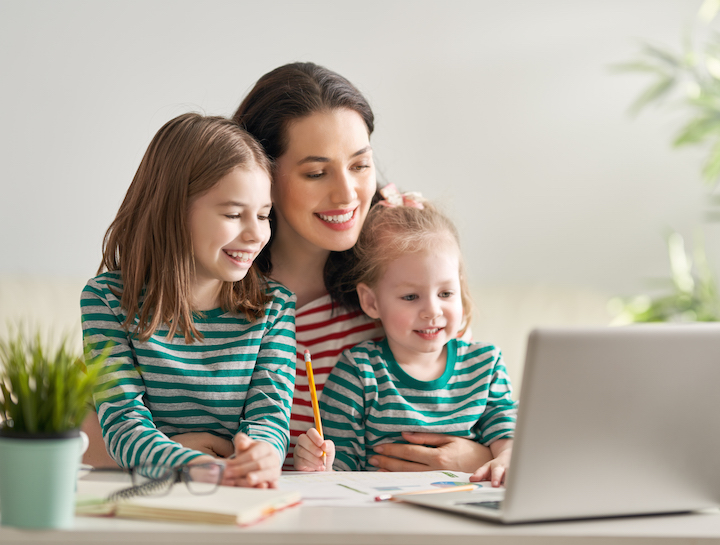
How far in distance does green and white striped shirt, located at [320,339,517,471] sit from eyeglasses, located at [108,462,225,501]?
55 centimetres

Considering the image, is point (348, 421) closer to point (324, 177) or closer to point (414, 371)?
point (414, 371)

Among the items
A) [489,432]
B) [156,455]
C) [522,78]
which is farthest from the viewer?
[522,78]

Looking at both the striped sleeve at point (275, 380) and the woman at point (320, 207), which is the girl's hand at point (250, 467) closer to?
the striped sleeve at point (275, 380)

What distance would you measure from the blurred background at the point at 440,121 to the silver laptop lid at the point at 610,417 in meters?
1.56

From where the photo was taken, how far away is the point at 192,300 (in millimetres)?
1239

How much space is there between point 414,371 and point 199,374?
1.36 ft

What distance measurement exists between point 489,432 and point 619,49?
78.8 inches

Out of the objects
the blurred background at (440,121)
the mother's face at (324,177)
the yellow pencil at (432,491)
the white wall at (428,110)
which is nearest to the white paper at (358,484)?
the yellow pencil at (432,491)

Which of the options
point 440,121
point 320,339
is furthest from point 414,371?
point 440,121

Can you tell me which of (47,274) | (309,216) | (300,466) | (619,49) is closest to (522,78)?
(619,49)

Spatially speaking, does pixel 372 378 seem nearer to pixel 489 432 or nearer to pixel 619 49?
pixel 489 432

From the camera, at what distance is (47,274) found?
2383 millimetres

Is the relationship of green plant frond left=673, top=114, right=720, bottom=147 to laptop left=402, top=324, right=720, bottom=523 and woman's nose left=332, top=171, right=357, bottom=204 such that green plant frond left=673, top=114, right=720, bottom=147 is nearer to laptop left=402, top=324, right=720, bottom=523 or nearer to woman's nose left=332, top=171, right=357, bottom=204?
woman's nose left=332, top=171, right=357, bottom=204

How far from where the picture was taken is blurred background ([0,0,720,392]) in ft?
7.69
